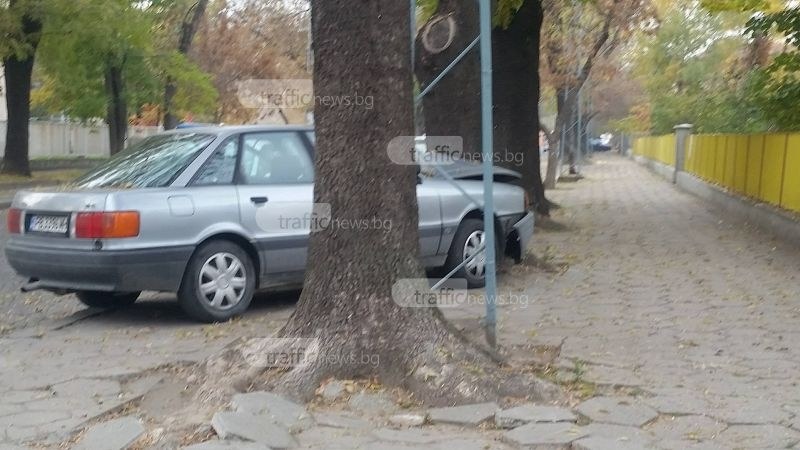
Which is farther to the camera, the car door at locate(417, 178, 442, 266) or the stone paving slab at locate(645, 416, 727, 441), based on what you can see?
the car door at locate(417, 178, 442, 266)

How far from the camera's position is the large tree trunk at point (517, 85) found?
15477 millimetres

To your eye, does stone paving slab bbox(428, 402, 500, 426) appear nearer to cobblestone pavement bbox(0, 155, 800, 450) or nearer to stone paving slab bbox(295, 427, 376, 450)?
cobblestone pavement bbox(0, 155, 800, 450)

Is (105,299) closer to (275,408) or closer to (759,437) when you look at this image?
(275,408)

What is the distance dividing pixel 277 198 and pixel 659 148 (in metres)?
33.4

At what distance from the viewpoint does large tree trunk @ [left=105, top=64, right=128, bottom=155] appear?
102 feet

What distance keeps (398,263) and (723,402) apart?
2.11 m

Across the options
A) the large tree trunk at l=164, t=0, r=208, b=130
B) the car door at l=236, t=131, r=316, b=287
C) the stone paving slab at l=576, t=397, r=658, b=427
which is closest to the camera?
the stone paving slab at l=576, t=397, r=658, b=427

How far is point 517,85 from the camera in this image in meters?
15.8

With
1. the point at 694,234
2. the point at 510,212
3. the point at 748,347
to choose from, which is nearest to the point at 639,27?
the point at 694,234

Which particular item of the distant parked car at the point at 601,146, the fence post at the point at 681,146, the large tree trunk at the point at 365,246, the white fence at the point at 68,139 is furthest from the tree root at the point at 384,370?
the distant parked car at the point at 601,146

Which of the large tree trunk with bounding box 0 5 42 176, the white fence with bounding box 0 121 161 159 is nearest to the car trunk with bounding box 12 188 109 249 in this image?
the large tree trunk with bounding box 0 5 42 176

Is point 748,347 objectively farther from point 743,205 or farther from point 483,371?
point 743,205

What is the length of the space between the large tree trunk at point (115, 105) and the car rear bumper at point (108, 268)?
23.7 meters

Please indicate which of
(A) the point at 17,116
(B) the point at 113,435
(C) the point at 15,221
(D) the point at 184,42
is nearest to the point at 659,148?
(D) the point at 184,42
